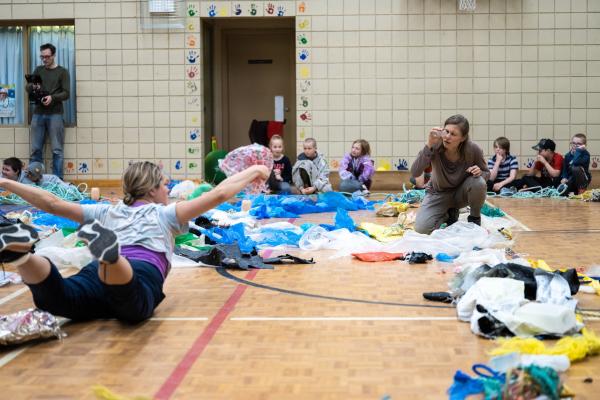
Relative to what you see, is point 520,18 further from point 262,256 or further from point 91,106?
point 262,256

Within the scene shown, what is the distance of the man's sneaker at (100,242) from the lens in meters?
2.86

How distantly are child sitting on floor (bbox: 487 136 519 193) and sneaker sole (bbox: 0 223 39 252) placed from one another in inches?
333

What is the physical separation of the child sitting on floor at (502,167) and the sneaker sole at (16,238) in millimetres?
8449

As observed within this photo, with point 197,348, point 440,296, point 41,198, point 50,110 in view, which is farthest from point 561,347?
point 50,110

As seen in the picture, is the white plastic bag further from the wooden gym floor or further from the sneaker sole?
the sneaker sole

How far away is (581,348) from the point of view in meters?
2.89

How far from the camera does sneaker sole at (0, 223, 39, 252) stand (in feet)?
9.38

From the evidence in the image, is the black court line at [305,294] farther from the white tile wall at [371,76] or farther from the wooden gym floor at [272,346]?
the white tile wall at [371,76]

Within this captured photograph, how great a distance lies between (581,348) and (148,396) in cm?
154

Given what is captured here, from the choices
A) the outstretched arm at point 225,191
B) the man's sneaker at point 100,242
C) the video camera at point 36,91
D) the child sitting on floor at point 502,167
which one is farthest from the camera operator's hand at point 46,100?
the man's sneaker at point 100,242

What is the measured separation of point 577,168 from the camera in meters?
10.3

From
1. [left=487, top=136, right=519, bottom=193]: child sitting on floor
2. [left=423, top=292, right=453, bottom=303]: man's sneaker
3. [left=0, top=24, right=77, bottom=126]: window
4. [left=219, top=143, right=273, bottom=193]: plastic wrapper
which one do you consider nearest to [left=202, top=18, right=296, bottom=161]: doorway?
[left=0, top=24, right=77, bottom=126]: window

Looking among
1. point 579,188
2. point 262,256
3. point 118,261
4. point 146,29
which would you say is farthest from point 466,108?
point 118,261

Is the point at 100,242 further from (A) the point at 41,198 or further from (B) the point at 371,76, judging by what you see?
(B) the point at 371,76
